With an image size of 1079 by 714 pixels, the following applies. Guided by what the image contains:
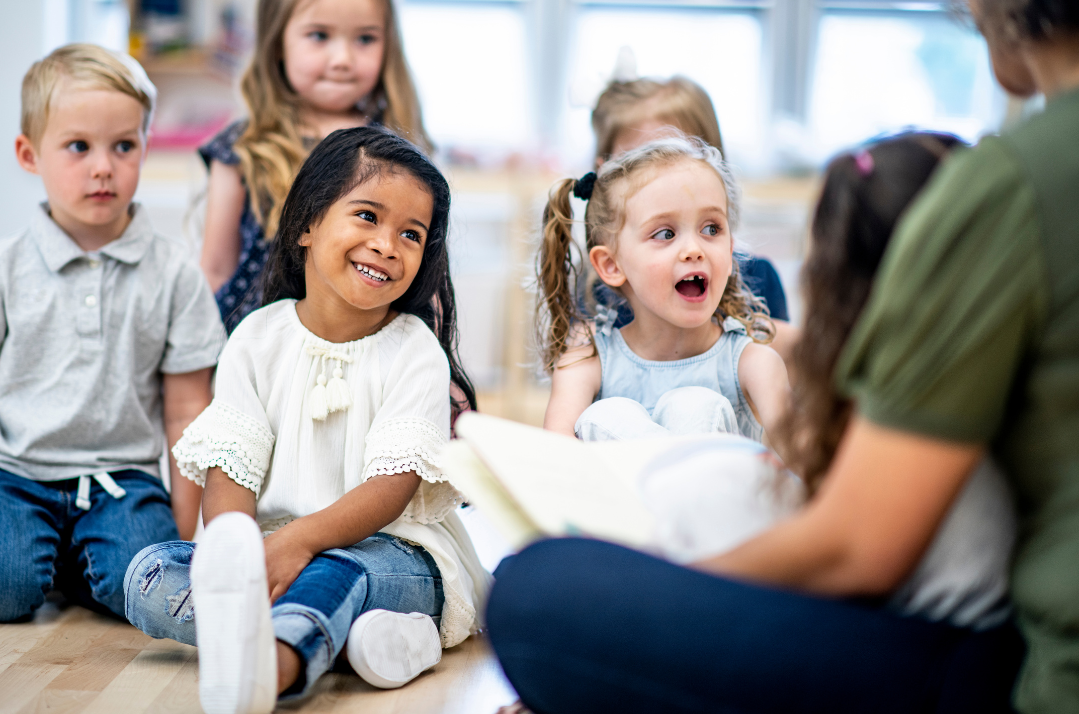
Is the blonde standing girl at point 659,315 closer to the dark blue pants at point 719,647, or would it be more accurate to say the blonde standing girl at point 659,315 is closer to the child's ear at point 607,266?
the child's ear at point 607,266

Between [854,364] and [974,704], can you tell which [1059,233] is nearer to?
[854,364]

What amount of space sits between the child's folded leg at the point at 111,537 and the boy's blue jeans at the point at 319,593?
0.68 ft

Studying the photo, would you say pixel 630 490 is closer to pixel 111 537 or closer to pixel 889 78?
pixel 111 537

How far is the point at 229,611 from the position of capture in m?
0.84

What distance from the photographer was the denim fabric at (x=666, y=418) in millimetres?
1259

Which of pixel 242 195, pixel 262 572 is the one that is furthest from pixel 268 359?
pixel 242 195

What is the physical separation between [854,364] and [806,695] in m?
0.23

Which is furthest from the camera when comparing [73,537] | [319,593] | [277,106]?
[277,106]

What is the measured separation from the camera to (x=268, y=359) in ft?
4.09

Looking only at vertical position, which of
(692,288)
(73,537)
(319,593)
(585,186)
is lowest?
(73,537)

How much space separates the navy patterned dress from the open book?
1001 millimetres

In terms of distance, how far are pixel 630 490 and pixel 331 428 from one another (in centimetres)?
52

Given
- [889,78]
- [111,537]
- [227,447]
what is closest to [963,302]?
[227,447]

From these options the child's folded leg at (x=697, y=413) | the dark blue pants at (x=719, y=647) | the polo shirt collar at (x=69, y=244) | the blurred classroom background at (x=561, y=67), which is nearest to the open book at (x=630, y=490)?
the dark blue pants at (x=719, y=647)
